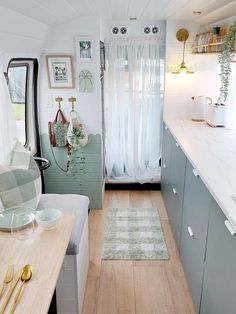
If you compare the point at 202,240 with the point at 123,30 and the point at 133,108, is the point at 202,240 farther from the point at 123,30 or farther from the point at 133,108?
the point at 123,30

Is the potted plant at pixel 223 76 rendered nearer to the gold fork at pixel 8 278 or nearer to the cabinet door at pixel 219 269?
the cabinet door at pixel 219 269

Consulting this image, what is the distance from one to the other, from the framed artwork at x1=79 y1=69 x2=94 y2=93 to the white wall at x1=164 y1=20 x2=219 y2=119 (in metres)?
0.94

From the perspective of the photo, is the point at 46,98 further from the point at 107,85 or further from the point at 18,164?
the point at 18,164

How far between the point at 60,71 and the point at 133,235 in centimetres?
178

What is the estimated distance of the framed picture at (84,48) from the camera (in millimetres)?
2811

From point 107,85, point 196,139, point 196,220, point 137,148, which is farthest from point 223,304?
point 107,85

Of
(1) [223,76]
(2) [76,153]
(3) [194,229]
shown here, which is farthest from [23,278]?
(1) [223,76]

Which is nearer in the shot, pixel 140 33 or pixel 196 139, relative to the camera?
pixel 196 139

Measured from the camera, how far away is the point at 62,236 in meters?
1.45

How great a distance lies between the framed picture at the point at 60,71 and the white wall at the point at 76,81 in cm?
4

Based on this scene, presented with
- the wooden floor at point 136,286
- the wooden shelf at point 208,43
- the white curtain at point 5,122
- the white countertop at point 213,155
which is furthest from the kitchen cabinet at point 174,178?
the white curtain at point 5,122

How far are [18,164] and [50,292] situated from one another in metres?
1.10

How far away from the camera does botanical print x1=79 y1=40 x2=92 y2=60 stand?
111 inches

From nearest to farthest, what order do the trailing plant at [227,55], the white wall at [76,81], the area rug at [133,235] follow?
the trailing plant at [227,55] → the area rug at [133,235] → the white wall at [76,81]
